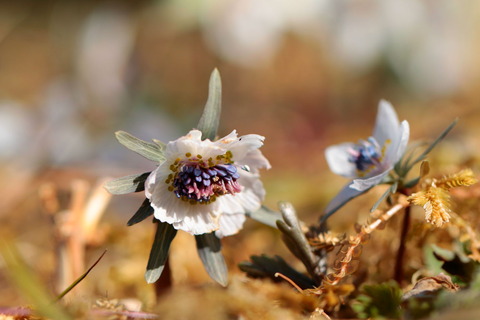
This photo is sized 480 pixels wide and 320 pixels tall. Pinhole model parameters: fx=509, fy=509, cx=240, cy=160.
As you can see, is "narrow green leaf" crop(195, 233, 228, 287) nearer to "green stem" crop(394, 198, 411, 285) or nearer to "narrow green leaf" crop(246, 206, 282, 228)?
"narrow green leaf" crop(246, 206, 282, 228)

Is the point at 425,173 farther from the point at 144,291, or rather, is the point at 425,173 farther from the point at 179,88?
the point at 179,88

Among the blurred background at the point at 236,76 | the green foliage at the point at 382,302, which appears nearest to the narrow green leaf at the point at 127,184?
the green foliage at the point at 382,302

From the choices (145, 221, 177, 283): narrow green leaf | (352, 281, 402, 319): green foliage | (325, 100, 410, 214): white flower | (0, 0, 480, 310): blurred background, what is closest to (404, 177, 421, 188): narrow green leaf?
(325, 100, 410, 214): white flower

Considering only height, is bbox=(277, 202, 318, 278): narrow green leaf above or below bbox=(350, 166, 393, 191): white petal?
below

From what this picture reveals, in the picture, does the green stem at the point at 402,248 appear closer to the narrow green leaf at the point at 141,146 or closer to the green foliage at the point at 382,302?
the green foliage at the point at 382,302

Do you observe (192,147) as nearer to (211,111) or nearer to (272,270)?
(211,111)

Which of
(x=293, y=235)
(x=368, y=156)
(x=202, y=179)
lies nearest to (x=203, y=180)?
(x=202, y=179)

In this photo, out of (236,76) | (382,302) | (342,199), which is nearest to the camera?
(382,302)

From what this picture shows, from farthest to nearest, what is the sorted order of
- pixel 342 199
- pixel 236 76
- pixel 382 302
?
pixel 236 76, pixel 342 199, pixel 382 302
